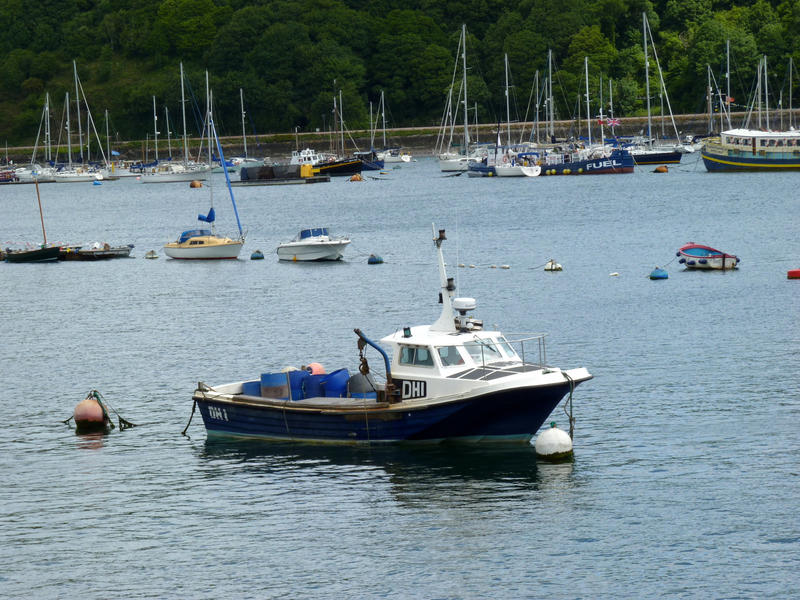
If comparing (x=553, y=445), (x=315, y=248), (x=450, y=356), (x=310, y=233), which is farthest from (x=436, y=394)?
(x=310, y=233)

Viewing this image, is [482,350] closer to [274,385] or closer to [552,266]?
[274,385]

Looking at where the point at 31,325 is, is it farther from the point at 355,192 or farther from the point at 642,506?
the point at 355,192

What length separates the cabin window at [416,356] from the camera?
39750mm

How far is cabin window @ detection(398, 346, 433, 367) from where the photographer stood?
39.8 m

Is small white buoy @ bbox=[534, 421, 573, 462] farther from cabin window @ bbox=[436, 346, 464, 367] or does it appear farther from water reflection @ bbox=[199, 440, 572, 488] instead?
cabin window @ bbox=[436, 346, 464, 367]

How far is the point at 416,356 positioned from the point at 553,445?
5103 mm

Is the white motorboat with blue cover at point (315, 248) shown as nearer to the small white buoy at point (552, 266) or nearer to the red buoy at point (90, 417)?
the small white buoy at point (552, 266)

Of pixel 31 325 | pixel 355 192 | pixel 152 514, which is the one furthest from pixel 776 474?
pixel 355 192

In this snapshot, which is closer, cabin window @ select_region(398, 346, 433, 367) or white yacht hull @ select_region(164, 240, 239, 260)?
cabin window @ select_region(398, 346, 433, 367)

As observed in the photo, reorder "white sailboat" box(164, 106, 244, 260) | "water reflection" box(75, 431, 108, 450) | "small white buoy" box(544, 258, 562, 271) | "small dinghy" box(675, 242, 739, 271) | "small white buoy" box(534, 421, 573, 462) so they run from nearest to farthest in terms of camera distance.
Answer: "small white buoy" box(534, 421, 573, 462) → "water reflection" box(75, 431, 108, 450) → "small dinghy" box(675, 242, 739, 271) → "small white buoy" box(544, 258, 562, 271) → "white sailboat" box(164, 106, 244, 260)

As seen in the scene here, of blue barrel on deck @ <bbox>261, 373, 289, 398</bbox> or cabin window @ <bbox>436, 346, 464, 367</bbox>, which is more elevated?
cabin window @ <bbox>436, 346, 464, 367</bbox>

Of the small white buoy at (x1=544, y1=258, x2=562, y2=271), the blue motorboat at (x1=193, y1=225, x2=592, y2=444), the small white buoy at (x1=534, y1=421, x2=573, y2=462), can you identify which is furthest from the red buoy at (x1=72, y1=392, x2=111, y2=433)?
the small white buoy at (x1=544, y1=258, x2=562, y2=271)

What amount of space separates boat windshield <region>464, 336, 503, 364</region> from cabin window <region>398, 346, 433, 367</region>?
1.27 meters

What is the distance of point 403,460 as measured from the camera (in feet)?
131
